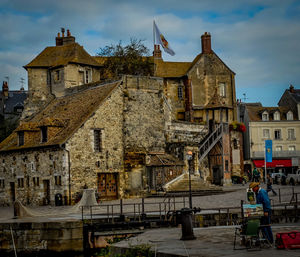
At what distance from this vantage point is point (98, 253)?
57.2 ft

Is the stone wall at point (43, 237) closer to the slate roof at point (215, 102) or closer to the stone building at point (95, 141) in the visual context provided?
the stone building at point (95, 141)

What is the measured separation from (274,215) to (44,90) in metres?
29.0

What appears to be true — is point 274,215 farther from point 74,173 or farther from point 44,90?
point 44,90

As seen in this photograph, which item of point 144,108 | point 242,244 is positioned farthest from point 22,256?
point 144,108

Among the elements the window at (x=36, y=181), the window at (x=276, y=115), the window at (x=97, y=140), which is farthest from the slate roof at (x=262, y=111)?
the window at (x=36, y=181)

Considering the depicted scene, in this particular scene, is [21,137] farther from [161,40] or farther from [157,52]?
[157,52]

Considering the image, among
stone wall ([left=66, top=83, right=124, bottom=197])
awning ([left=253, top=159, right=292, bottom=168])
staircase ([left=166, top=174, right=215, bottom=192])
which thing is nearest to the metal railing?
awning ([left=253, top=159, right=292, bottom=168])

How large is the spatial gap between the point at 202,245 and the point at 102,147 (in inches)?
806

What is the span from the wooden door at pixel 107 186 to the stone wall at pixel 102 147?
1.03 ft

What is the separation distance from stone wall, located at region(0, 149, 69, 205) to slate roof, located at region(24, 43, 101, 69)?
1079 cm

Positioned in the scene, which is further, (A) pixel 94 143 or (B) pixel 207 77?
(B) pixel 207 77

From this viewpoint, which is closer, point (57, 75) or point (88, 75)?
point (57, 75)

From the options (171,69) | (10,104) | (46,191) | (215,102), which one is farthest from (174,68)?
(10,104)

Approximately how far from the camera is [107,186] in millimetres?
33031
